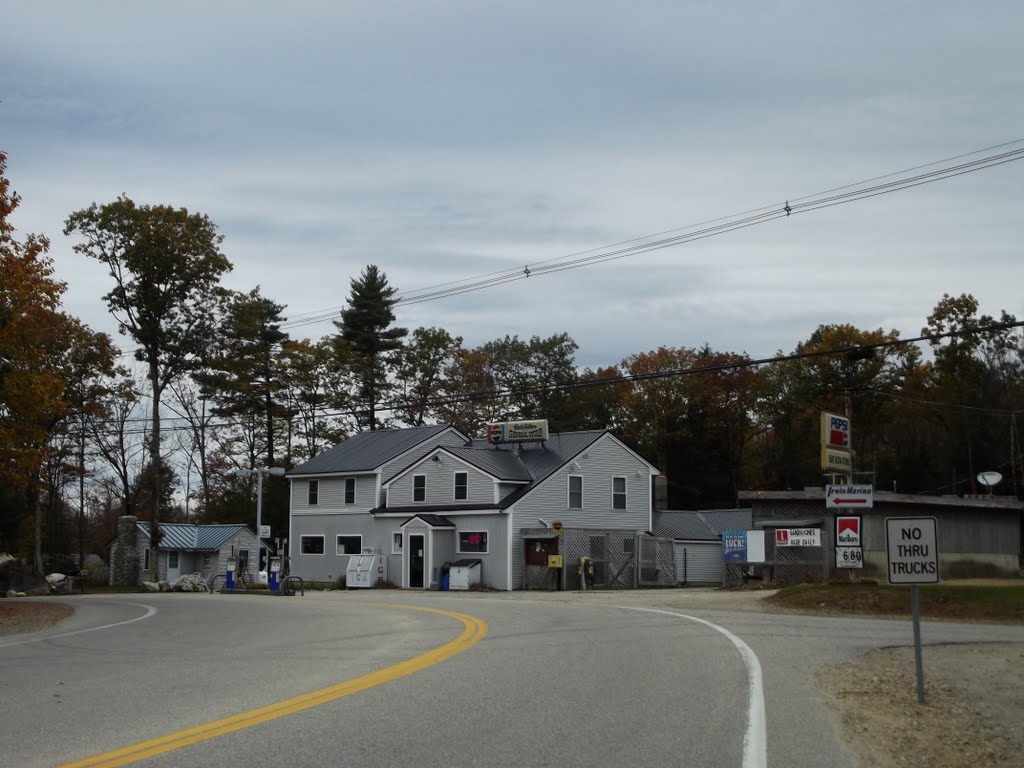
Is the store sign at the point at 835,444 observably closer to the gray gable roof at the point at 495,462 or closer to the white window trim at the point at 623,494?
the gray gable roof at the point at 495,462

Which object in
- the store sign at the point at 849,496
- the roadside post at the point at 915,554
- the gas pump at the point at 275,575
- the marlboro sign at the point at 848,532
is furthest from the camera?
the gas pump at the point at 275,575

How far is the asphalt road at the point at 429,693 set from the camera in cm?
850

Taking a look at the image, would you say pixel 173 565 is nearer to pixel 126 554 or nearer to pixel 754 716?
pixel 126 554

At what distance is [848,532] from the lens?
27.6 metres

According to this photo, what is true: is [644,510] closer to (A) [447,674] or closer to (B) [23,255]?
(B) [23,255]

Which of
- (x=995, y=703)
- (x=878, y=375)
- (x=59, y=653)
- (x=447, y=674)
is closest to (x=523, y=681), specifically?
(x=447, y=674)

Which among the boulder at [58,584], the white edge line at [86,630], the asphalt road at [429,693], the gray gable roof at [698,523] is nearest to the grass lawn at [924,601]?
the asphalt road at [429,693]

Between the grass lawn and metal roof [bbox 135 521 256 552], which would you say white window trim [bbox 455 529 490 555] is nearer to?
the grass lawn

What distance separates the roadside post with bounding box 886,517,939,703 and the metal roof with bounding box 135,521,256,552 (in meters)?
57.1

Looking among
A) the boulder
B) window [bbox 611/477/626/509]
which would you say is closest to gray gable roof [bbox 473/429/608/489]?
window [bbox 611/477/626/509]

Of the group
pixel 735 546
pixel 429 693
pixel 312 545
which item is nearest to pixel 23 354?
pixel 429 693

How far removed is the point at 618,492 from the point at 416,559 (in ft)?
33.5

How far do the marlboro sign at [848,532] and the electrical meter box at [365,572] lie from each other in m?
26.8

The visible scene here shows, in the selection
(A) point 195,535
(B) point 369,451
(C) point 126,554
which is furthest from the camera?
(A) point 195,535
